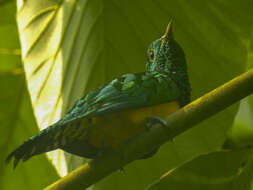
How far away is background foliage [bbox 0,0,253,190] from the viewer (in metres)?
1.46

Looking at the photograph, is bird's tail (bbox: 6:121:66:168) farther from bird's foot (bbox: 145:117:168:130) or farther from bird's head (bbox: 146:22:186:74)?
bird's head (bbox: 146:22:186:74)

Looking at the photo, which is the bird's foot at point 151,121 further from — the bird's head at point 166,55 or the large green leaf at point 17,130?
the large green leaf at point 17,130

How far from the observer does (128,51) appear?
5.02 feet

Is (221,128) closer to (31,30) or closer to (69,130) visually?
(69,130)

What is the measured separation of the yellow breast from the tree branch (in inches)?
7.2

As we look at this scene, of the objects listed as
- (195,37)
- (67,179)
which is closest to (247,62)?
(195,37)

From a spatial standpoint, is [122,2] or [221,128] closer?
[221,128]

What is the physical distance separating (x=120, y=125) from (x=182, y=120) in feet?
1.04

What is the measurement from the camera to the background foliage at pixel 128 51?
4.80 feet

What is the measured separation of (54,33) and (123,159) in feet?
2.26

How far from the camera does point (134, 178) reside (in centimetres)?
155

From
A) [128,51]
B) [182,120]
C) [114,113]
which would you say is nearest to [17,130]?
[128,51]

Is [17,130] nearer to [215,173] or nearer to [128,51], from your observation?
[128,51]

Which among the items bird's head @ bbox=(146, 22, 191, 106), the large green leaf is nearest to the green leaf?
bird's head @ bbox=(146, 22, 191, 106)
